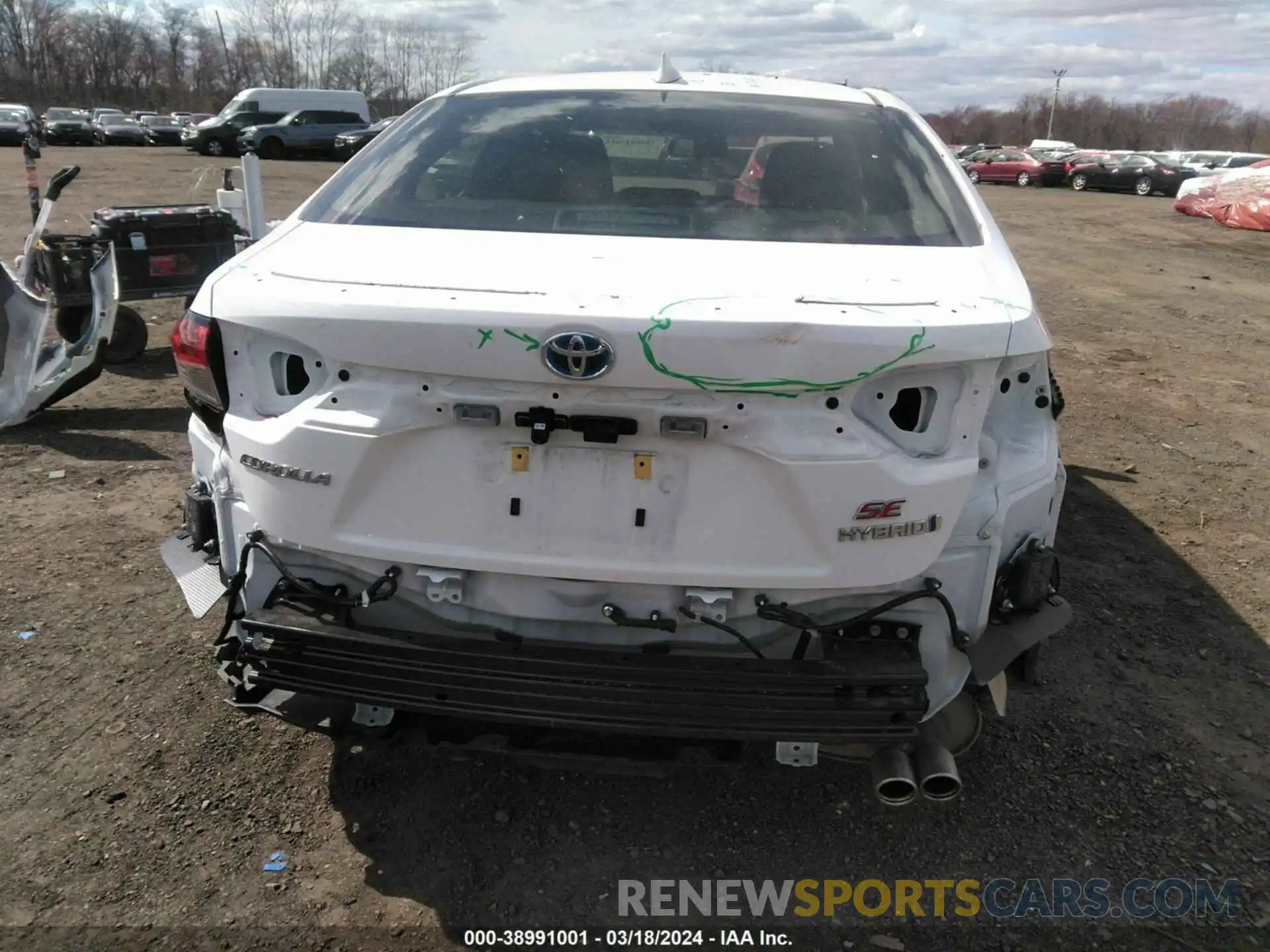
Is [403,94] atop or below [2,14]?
below

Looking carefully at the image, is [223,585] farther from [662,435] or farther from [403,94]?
[403,94]

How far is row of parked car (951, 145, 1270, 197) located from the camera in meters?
30.4

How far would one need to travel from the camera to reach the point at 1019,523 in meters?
2.34

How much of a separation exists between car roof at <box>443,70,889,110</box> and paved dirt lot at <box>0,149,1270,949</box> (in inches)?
85.5

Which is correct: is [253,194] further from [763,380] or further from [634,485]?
[763,380]

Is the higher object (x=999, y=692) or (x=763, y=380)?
(x=763, y=380)

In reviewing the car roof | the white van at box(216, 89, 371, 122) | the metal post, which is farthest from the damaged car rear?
the white van at box(216, 89, 371, 122)

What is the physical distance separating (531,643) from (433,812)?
81cm

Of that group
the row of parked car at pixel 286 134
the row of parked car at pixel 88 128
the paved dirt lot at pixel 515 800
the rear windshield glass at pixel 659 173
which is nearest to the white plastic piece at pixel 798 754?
the paved dirt lot at pixel 515 800

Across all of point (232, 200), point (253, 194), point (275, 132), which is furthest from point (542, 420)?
point (275, 132)

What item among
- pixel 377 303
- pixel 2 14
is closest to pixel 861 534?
pixel 377 303

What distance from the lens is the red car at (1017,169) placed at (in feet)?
108

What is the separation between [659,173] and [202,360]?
1.47 meters

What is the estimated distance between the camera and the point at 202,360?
2271 millimetres
